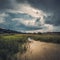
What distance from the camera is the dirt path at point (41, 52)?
81.2 inches

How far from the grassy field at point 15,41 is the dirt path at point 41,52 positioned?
0.28 ft

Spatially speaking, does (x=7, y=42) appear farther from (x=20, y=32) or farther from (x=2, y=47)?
(x=20, y=32)

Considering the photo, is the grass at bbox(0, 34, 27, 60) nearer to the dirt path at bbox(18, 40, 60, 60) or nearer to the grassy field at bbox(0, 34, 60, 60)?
the grassy field at bbox(0, 34, 60, 60)

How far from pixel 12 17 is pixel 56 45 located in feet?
2.61

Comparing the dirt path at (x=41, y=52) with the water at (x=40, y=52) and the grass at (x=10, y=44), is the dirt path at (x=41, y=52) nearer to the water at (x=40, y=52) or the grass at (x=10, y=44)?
the water at (x=40, y=52)

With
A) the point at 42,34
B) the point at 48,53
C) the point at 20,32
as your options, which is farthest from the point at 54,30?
the point at 20,32

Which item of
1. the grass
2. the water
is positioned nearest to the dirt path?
the water

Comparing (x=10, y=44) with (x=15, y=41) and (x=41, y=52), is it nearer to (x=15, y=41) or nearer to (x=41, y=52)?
(x=15, y=41)

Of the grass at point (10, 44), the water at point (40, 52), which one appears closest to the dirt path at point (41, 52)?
the water at point (40, 52)

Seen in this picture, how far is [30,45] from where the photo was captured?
2.10m

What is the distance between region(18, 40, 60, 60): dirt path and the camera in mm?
2062

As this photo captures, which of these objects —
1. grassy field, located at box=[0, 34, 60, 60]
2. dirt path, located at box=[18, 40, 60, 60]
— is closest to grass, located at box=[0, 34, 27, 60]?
grassy field, located at box=[0, 34, 60, 60]

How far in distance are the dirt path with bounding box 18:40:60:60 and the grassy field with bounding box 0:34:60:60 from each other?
0.08 m

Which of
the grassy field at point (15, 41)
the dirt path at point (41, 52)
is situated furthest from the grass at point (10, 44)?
the dirt path at point (41, 52)
